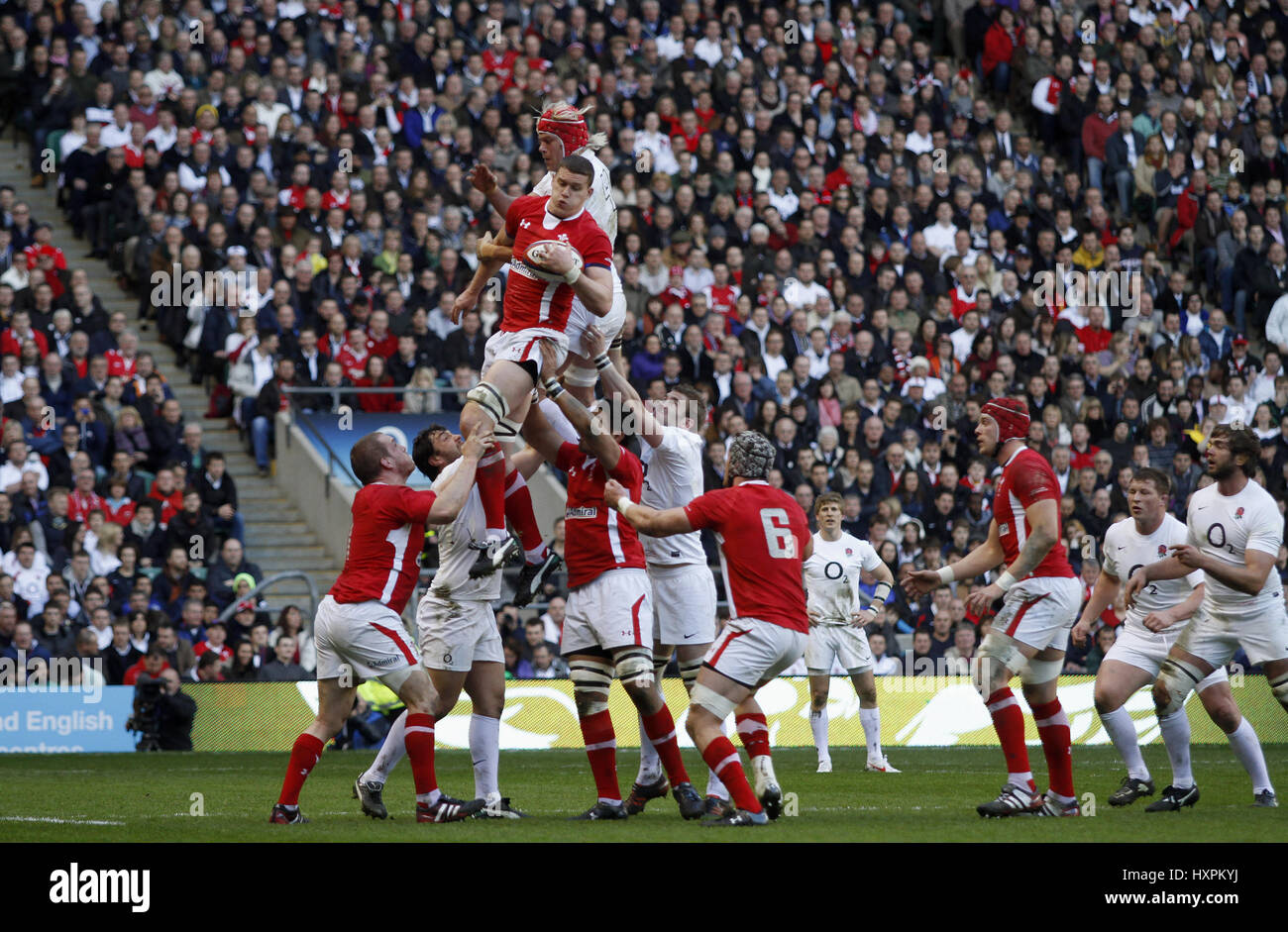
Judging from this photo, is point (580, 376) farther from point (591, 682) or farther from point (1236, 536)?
point (1236, 536)

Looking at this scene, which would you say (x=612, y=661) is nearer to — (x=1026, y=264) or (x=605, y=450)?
(x=605, y=450)

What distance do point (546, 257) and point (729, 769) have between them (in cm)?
341

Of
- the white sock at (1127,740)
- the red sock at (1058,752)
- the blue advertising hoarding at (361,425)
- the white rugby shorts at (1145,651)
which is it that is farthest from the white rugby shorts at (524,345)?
the blue advertising hoarding at (361,425)

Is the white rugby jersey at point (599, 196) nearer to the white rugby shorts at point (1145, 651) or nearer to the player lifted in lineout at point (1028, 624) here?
the player lifted in lineout at point (1028, 624)

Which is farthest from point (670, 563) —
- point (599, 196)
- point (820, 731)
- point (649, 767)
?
point (820, 731)

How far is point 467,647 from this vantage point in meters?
10.9

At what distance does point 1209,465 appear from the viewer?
1207 cm

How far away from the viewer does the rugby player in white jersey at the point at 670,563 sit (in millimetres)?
11422

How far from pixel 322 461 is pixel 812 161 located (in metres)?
9.45

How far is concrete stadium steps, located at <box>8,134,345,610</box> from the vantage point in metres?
21.6

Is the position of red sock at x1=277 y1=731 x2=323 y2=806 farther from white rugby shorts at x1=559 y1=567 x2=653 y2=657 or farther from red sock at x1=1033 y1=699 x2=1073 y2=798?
red sock at x1=1033 y1=699 x2=1073 y2=798

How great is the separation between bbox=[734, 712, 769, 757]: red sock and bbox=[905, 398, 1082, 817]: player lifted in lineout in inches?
52.7

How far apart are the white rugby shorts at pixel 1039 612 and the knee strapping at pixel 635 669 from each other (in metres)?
2.27
